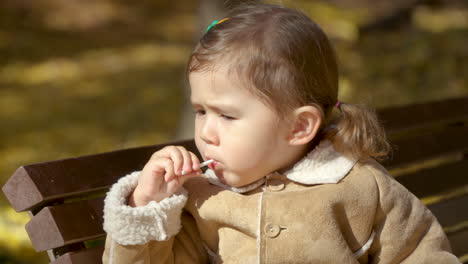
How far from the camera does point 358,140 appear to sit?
223 cm

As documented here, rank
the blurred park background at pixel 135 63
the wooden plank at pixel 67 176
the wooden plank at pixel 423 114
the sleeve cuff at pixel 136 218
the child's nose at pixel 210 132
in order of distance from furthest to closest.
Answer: the blurred park background at pixel 135 63, the wooden plank at pixel 423 114, the wooden plank at pixel 67 176, the child's nose at pixel 210 132, the sleeve cuff at pixel 136 218

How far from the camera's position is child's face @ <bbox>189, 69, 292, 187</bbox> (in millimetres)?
2018

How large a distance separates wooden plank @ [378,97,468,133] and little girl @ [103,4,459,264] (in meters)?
0.85

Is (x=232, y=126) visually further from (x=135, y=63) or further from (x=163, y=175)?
(x=135, y=63)

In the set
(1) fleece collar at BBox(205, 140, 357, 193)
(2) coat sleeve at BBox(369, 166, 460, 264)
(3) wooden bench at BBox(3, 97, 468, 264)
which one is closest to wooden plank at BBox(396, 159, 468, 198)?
(3) wooden bench at BBox(3, 97, 468, 264)

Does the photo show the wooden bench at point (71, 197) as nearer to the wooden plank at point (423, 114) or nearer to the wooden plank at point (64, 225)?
the wooden plank at point (64, 225)

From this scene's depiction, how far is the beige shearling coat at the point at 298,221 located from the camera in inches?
81.5

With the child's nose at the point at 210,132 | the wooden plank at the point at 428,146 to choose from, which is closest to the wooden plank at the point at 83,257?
the child's nose at the point at 210,132

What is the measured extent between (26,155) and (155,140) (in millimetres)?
1166

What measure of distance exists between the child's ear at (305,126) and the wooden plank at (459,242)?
1.20 metres

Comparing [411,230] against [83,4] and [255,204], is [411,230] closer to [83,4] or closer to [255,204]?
[255,204]

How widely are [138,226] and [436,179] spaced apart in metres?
1.73

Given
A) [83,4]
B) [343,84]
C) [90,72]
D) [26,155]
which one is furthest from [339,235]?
[83,4]

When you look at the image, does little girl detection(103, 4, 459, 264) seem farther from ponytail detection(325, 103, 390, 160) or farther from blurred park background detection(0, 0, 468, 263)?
blurred park background detection(0, 0, 468, 263)
